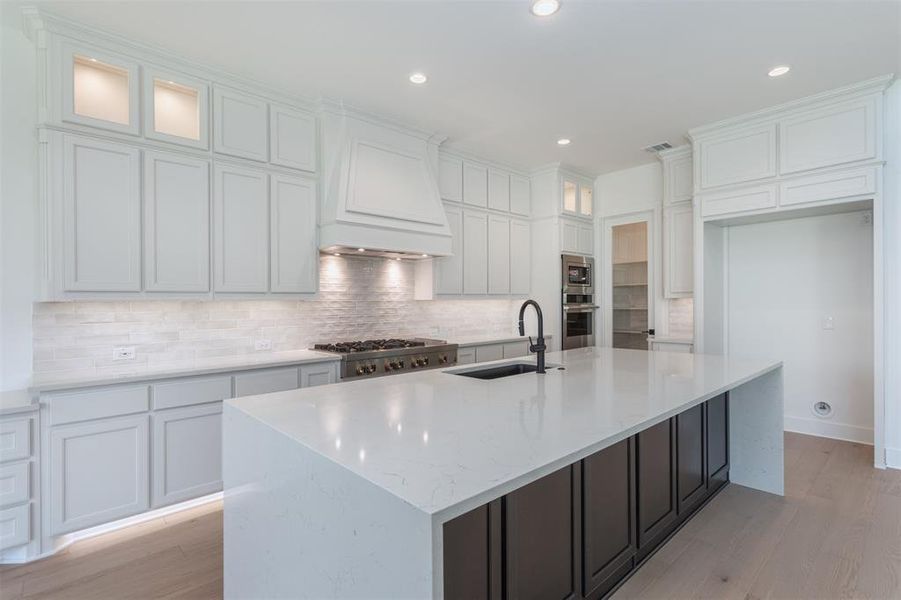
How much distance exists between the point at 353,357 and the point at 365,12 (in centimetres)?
228

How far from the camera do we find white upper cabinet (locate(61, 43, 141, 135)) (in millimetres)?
2656

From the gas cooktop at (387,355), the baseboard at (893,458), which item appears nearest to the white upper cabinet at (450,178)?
the gas cooktop at (387,355)

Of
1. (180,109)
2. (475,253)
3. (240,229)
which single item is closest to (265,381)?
(240,229)

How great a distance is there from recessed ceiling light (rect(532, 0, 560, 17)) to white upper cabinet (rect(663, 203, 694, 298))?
2974 mm

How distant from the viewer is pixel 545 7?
2.41 meters

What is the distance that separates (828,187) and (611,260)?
2.36 metres

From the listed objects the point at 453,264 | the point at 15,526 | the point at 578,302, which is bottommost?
the point at 15,526

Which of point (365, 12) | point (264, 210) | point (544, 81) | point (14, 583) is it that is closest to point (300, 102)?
point (264, 210)

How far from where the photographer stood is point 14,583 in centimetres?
217

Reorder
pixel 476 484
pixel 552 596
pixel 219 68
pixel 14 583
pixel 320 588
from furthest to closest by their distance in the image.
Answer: pixel 219 68 → pixel 14 583 → pixel 552 596 → pixel 320 588 → pixel 476 484

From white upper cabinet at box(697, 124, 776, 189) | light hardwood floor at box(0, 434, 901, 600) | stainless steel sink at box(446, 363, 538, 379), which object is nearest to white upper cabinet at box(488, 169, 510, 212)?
white upper cabinet at box(697, 124, 776, 189)

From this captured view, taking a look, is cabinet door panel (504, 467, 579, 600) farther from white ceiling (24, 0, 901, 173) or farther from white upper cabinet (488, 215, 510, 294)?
white upper cabinet (488, 215, 510, 294)

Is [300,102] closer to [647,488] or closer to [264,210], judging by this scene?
[264,210]

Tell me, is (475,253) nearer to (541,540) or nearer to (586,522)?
(586,522)
